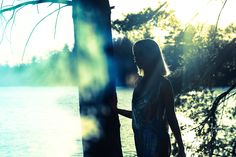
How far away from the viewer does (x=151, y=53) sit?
113 inches

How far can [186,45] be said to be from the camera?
11055 millimetres

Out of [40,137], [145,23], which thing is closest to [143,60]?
[145,23]

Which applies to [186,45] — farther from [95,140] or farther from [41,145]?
[41,145]

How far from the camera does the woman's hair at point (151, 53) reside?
2860 mm

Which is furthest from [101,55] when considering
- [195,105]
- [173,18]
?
[195,105]

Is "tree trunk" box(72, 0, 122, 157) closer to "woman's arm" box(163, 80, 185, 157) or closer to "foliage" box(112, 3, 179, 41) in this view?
"woman's arm" box(163, 80, 185, 157)

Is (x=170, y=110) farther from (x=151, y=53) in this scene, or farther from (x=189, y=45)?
(x=189, y=45)

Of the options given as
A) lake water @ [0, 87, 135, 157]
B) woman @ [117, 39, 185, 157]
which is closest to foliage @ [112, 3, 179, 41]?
woman @ [117, 39, 185, 157]

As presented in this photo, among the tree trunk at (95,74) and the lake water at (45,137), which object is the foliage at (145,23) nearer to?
the tree trunk at (95,74)

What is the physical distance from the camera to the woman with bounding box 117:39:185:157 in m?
2.90

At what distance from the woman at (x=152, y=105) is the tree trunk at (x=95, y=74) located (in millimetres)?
216

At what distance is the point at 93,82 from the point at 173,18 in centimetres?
602

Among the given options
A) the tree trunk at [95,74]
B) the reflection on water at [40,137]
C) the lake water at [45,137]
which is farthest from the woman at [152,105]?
the reflection on water at [40,137]

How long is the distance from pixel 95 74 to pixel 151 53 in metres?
0.41
